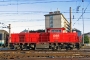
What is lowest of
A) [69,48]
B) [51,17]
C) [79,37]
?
[69,48]

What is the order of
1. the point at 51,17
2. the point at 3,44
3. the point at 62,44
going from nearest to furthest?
1. the point at 62,44
2. the point at 3,44
3. the point at 51,17

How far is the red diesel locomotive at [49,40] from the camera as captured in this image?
23.9m

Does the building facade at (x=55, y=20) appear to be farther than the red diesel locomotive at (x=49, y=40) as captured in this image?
Yes

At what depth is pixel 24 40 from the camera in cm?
2512

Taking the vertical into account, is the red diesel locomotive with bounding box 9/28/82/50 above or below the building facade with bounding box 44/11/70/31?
below

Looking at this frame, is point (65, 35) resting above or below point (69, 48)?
above

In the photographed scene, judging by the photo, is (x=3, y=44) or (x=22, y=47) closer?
(x=22, y=47)

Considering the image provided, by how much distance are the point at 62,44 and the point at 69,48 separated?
1.19 metres

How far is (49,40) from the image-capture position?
24.4 m

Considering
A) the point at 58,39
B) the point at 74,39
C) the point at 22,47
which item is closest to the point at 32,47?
the point at 22,47

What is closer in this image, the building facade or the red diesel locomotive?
the red diesel locomotive

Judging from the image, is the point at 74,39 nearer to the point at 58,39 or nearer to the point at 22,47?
the point at 58,39

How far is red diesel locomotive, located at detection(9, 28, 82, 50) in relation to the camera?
78.5ft

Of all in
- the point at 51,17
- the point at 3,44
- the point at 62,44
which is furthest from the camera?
the point at 51,17
